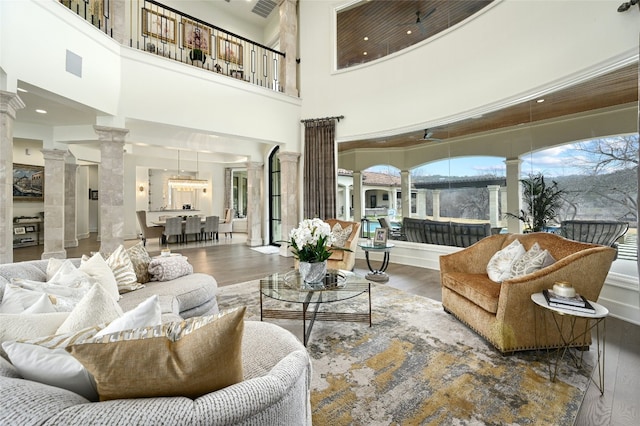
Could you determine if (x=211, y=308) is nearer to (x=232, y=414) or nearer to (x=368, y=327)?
(x=368, y=327)

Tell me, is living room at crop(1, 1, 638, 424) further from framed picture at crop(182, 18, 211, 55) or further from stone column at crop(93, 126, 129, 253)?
framed picture at crop(182, 18, 211, 55)

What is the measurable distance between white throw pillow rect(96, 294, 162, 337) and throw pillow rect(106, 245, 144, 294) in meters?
1.74

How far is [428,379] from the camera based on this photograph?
1931 millimetres

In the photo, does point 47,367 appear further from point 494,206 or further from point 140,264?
point 494,206

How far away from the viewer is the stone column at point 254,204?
8.30m

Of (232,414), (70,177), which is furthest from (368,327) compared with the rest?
(70,177)

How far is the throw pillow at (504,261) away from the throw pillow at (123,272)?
3.27 meters

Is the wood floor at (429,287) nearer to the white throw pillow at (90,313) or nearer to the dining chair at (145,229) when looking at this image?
the dining chair at (145,229)

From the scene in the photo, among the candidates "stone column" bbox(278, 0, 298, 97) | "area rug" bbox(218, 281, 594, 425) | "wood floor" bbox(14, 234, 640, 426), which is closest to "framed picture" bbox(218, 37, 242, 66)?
"stone column" bbox(278, 0, 298, 97)

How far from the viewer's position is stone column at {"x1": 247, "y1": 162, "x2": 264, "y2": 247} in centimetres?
830

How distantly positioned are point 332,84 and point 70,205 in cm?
788

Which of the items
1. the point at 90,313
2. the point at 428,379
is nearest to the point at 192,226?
the point at 90,313

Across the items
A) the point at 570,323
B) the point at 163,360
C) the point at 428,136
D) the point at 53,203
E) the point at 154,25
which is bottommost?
the point at 570,323

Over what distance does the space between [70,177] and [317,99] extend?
23.7ft
